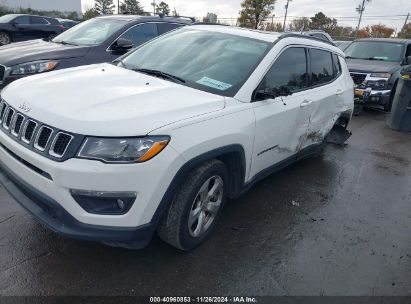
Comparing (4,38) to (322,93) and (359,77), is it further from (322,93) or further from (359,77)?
(322,93)

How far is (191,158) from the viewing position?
2641 millimetres

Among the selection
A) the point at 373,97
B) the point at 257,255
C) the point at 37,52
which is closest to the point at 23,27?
the point at 37,52

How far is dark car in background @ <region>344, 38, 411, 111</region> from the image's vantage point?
9.02 metres

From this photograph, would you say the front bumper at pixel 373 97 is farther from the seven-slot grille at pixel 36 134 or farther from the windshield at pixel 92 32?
the seven-slot grille at pixel 36 134

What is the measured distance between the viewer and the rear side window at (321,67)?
14.7 feet

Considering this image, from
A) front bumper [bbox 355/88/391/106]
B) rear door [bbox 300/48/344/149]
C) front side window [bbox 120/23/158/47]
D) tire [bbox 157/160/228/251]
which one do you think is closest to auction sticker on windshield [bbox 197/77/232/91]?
tire [bbox 157/160/228/251]

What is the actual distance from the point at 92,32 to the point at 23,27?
1266cm

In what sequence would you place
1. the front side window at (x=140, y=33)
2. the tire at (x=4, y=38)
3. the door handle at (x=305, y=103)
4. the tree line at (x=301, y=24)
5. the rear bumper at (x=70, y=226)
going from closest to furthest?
the rear bumper at (x=70, y=226) → the door handle at (x=305, y=103) → the front side window at (x=140, y=33) → the tire at (x=4, y=38) → the tree line at (x=301, y=24)

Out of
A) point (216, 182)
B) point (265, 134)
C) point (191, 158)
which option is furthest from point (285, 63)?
point (191, 158)

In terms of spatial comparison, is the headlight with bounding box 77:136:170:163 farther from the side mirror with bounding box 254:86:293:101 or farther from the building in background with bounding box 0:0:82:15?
the building in background with bounding box 0:0:82:15

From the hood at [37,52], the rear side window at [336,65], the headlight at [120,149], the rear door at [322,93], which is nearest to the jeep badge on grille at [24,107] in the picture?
the headlight at [120,149]

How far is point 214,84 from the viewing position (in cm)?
334

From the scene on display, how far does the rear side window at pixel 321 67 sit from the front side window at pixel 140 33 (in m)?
3.60

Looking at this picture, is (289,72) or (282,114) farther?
(289,72)
